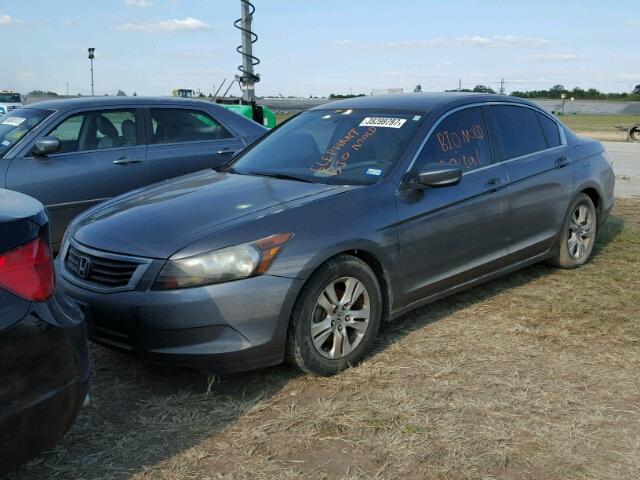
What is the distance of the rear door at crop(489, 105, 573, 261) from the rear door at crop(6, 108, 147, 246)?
3.43m

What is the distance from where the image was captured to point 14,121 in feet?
21.5

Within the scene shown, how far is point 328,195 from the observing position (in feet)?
13.1

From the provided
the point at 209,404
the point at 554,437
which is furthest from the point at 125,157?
the point at 554,437

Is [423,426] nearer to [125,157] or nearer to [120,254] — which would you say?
[120,254]

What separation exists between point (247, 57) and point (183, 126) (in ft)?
13.2

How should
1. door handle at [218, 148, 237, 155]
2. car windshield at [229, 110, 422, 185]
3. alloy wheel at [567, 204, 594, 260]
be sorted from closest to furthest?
car windshield at [229, 110, 422, 185] → alloy wheel at [567, 204, 594, 260] → door handle at [218, 148, 237, 155]

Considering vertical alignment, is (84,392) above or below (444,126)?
below

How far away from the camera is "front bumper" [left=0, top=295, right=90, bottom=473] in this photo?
7.45ft

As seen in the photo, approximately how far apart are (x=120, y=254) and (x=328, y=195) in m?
1.20

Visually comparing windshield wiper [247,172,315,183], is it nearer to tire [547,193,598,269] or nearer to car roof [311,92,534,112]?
car roof [311,92,534,112]

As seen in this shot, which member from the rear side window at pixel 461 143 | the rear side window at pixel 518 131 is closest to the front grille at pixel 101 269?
the rear side window at pixel 461 143

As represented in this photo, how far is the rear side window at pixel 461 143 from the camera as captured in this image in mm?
4555

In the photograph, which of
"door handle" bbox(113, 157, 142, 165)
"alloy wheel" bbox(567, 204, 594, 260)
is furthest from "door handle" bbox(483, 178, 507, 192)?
"door handle" bbox(113, 157, 142, 165)

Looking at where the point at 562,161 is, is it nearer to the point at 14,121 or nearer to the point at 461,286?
the point at 461,286
